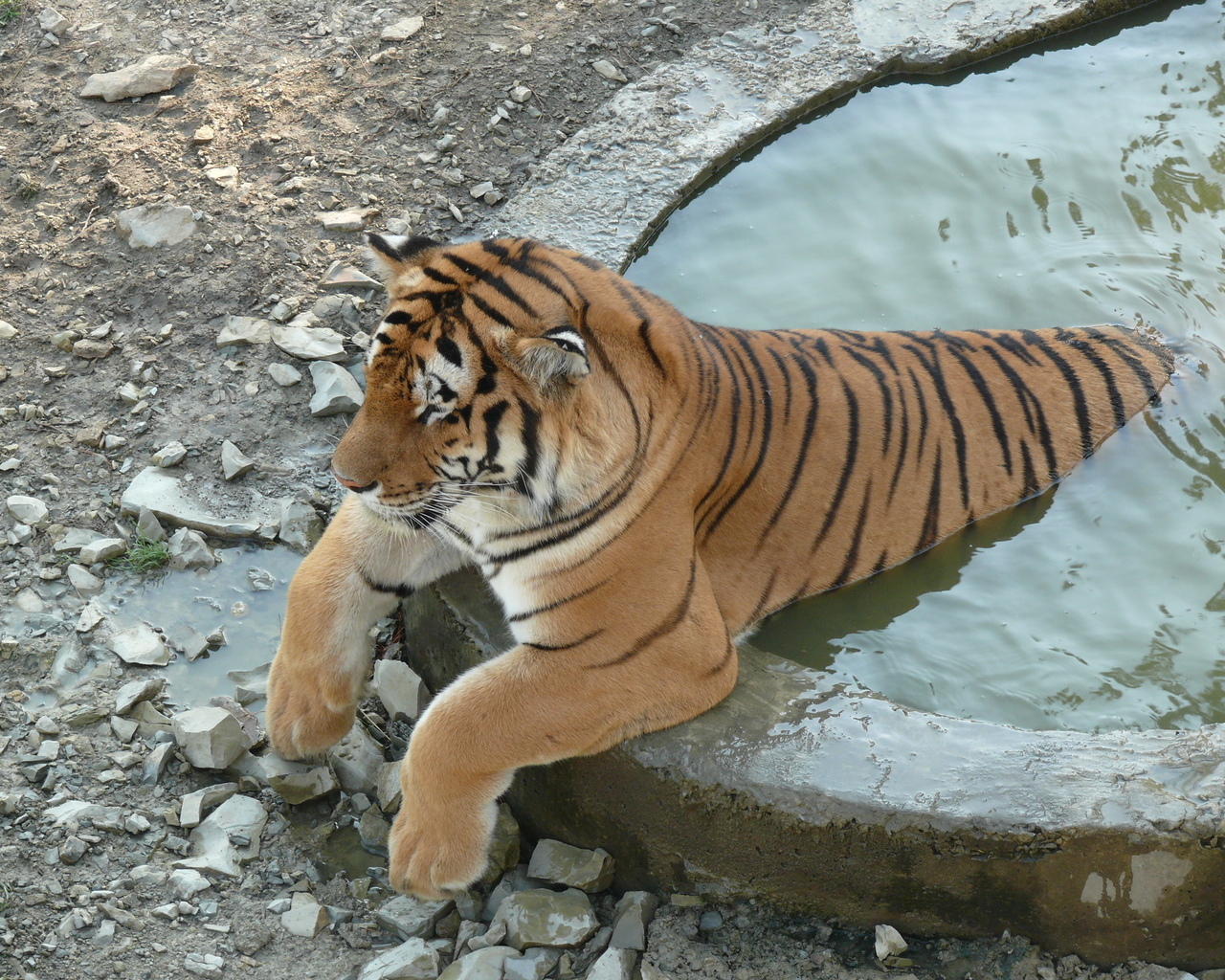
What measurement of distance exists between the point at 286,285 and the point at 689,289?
1530 millimetres

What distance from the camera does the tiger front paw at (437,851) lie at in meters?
2.66

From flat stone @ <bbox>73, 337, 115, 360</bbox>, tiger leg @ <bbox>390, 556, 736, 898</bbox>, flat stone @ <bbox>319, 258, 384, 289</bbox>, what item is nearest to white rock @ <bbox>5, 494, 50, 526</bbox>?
flat stone @ <bbox>73, 337, 115, 360</bbox>

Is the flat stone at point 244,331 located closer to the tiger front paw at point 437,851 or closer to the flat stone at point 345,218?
the flat stone at point 345,218

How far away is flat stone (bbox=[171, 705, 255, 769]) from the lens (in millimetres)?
2973

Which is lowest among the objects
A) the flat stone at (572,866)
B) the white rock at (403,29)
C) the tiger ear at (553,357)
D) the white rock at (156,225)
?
the flat stone at (572,866)

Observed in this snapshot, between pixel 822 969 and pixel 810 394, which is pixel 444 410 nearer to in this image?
pixel 810 394

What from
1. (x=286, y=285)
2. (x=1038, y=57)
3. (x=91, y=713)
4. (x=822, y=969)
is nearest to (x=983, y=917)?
(x=822, y=969)

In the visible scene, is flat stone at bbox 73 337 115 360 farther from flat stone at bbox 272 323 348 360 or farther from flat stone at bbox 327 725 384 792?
flat stone at bbox 327 725 384 792

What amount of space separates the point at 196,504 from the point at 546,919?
5.81 feet

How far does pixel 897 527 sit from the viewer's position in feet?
11.1

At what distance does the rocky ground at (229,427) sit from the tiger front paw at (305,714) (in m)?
0.08

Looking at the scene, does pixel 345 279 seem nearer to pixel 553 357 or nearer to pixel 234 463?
pixel 234 463

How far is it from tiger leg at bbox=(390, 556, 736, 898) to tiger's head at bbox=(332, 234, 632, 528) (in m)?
0.40

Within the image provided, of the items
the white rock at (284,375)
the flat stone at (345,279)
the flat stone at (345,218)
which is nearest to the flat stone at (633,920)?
the white rock at (284,375)
